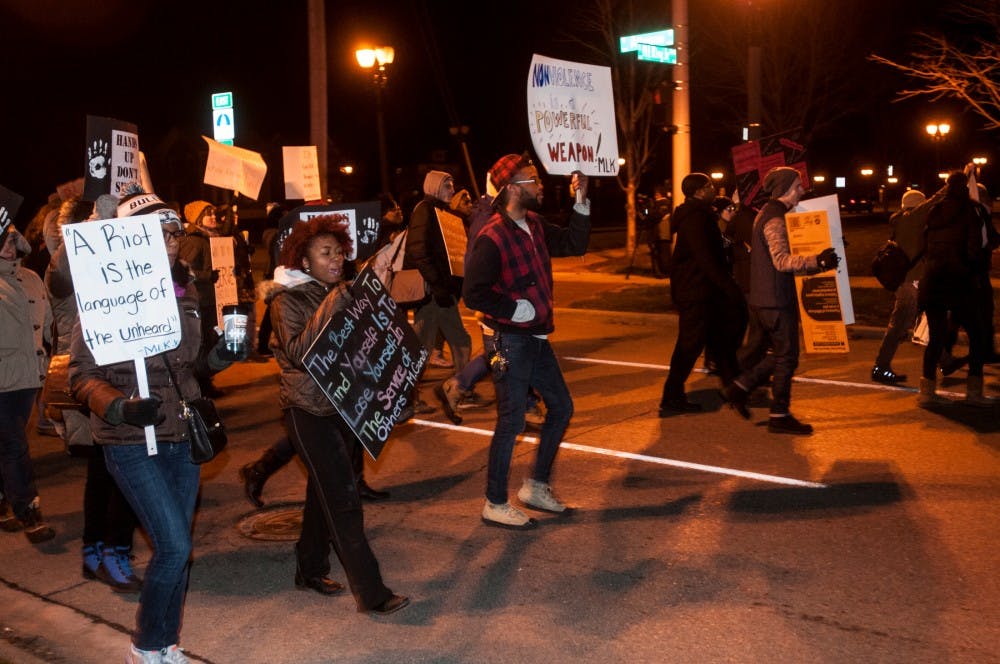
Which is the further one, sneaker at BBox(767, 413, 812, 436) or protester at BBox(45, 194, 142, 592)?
sneaker at BBox(767, 413, 812, 436)

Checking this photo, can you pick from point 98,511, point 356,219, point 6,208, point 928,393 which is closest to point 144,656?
point 98,511

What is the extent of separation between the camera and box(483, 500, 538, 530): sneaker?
591 cm

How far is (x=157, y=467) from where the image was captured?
4.09m

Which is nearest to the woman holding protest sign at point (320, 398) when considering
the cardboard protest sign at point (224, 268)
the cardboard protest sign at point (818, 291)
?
the cardboard protest sign at point (818, 291)

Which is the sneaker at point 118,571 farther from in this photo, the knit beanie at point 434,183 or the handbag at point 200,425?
Result: the knit beanie at point 434,183

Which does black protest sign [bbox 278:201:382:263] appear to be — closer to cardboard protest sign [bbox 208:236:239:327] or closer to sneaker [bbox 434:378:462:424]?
sneaker [bbox 434:378:462:424]

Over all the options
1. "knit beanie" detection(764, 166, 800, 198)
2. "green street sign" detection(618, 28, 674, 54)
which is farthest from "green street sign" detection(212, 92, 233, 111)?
"knit beanie" detection(764, 166, 800, 198)

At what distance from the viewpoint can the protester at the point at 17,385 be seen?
589 cm

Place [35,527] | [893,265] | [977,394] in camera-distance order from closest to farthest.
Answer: [35,527], [977,394], [893,265]

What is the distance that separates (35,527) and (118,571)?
3.57ft

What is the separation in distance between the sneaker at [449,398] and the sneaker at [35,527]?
318cm

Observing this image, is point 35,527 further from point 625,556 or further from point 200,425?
point 625,556

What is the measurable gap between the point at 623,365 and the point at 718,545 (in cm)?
547

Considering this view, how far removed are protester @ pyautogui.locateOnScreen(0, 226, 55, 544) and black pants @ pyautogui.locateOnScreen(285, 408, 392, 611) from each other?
2.09 meters
